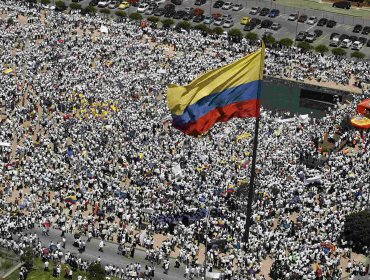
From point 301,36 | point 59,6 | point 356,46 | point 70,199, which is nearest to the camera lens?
point 70,199

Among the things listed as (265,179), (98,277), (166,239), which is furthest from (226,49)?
(98,277)

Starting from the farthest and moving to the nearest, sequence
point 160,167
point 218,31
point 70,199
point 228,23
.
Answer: point 228,23, point 218,31, point 160,167, point 70,199

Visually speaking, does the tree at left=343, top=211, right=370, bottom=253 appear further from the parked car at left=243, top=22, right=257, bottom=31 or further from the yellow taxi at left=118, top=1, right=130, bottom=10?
the yellow taxi at left=118, top=1, right=130, bottom=10

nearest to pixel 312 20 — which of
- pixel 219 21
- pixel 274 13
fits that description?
pixel 274 13

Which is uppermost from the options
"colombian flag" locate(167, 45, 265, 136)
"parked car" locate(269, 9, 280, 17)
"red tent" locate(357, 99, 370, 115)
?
"colombian flag" locate(167, 45, 265, 136)

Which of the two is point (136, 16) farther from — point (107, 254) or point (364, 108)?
point (107, 254)

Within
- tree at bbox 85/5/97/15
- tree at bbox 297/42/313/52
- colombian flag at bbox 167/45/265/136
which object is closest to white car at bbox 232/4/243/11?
tree at bbox 85/5/97/15

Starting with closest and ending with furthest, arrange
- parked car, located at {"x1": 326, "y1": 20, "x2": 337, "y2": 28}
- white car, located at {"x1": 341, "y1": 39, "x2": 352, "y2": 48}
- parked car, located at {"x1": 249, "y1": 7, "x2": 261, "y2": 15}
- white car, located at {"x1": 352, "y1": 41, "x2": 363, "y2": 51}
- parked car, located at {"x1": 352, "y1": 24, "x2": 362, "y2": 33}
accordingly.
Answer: white car, located at {"x1": 352, "y1": 41, "x2": 363, "y2": 51} → white car, located at {"x1": 341, "y1": 39, "x2": 352, "y2": 48} → parked car, located at {"x1": 352, "y1": 24, "x2": 362, "y2": 33} → parked car, located at {"x1": 326, "y1": 20, "x2": 337, "y2": 28} → parked car, located at {"x1": 249, "y1": 7, "x2": 261, "y2": 15}
